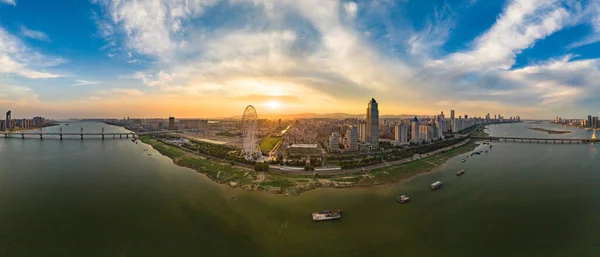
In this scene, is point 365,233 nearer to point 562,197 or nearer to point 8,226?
point 562,197

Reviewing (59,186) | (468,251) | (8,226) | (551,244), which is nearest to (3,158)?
(59,186)

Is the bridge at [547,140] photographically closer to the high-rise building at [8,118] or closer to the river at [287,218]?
the river at [287,218]

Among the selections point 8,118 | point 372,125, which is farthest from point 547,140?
point 8,118

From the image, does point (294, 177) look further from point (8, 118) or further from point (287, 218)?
point (8, 118)

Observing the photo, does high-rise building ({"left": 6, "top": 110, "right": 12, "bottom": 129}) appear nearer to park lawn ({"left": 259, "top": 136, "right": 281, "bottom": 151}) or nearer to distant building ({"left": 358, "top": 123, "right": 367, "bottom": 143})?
park lawn ({"left": 259, "top": 136, "right": 281, "bottom": 151})

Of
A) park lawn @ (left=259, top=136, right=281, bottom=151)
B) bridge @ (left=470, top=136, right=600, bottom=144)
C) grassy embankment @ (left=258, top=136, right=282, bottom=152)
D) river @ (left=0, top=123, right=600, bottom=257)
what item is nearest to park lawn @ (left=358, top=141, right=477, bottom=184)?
river @ (left=0, top=123, right=600, bottom=257)

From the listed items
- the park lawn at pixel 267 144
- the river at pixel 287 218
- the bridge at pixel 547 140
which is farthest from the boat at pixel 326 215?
the bridge at pixel 547 140

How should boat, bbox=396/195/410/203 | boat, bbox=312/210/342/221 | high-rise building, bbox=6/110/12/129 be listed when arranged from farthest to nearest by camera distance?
1. high-rise building, bbox=6/110/12/129
2. boat, bbox=396/195/410/203
3. boat, bbox=312/210/342/221
